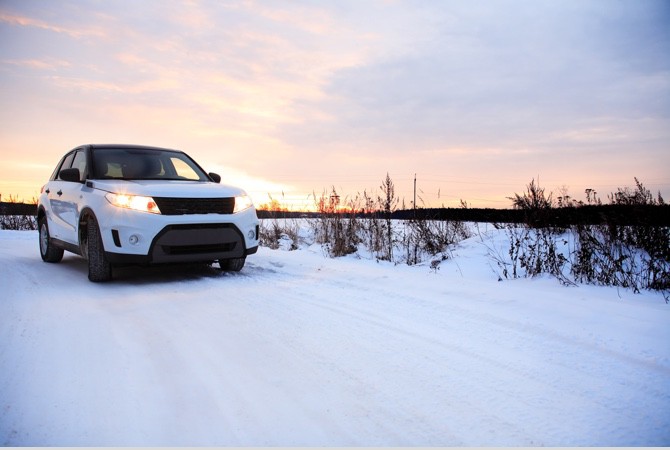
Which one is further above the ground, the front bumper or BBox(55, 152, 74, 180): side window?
BBox(55, 152, 74, 180): side window

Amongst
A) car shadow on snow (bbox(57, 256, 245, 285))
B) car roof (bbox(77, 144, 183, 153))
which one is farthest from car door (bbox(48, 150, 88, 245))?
car shadow on snow (bbox(57, 256, 245, 285))

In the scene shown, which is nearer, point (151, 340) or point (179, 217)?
point (151, 340)

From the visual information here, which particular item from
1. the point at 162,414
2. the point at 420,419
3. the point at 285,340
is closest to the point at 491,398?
the point at 420,419

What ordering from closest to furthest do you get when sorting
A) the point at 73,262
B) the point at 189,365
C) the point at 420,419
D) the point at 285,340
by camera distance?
the point at 420,419, the point at 189,365, the point at 285,340, the point at 73,262

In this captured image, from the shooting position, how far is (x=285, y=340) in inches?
129

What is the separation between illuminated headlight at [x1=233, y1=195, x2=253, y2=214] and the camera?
19.0 feet

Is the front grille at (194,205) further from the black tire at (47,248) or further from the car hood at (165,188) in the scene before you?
the black tire at (47,248)

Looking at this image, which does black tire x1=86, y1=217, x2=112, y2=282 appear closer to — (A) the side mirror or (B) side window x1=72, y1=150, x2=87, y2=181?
(A) the side mirror

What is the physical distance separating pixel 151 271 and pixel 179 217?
5.54ft

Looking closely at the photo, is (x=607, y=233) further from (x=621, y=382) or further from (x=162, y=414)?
(x=162, y=414)

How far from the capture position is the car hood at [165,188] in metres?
5.24

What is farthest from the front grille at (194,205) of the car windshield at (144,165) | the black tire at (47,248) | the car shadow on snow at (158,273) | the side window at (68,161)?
the black tire at (47,248)

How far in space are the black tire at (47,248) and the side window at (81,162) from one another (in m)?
1.45

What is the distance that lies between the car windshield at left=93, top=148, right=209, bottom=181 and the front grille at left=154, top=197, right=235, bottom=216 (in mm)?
1209
